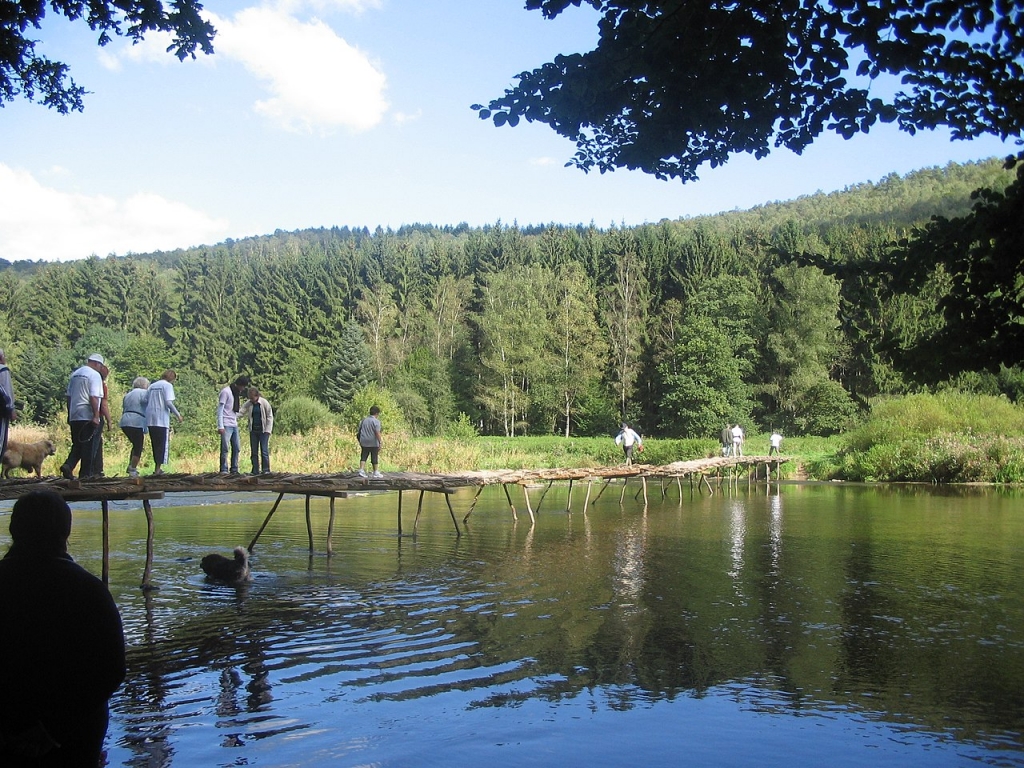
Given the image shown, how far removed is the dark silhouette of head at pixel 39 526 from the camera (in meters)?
3.54

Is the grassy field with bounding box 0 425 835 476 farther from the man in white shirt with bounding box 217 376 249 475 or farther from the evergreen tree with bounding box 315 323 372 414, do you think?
the evergreen tree with bounding box 315 323 372 414

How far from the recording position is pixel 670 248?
207ft

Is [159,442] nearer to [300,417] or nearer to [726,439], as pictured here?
[726,439]

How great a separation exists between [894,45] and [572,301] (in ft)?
181

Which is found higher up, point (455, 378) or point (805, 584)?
point (455, 378)

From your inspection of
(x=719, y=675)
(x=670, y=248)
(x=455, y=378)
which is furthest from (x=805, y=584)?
(x=670, y=248)

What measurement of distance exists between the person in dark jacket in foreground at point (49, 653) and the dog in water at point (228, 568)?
26.4 feet

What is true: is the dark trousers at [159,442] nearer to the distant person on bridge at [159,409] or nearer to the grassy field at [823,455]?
the distant person on bridge at [159,409]

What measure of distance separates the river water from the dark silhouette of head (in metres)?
2.43

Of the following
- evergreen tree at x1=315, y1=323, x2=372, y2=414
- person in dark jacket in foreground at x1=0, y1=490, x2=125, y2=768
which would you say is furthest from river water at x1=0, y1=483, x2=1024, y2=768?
evergreen tree at x1=315, y1=323, x2=372, y2=414

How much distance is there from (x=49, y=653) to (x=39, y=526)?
50 cm

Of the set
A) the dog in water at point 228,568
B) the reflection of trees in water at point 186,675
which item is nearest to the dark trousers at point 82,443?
the dog in water at point 228,568

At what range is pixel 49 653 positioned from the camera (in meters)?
3.47

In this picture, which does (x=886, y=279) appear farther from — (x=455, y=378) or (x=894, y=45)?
(x=455, y=378)
